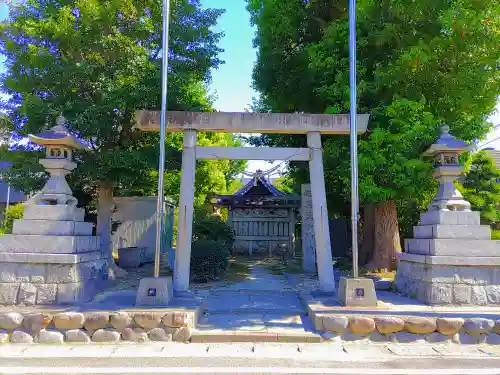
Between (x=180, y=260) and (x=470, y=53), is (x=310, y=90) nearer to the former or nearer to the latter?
(x=470, y=53)

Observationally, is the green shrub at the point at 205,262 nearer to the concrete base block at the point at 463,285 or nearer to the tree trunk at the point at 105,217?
the tree trunk at the point at 105,217

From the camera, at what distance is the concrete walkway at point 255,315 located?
612 cm

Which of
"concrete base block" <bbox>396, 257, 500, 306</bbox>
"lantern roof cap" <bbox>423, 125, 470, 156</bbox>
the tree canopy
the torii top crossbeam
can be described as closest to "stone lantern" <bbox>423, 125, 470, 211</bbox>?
"lantern roof cap" <bbox>423, 125, 470, 156</bbox>

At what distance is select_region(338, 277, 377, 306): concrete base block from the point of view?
695 centimetres

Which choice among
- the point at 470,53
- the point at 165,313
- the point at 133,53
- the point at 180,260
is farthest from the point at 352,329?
the point at 133,53

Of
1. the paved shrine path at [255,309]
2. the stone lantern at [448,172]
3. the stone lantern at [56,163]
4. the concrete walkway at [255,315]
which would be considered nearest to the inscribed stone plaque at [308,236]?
the paved shrine path at [255,309]

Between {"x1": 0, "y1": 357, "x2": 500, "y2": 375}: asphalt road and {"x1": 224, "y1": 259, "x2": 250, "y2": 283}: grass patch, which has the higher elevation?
→ {"x1": 224, "y1": 259, "x2": 250, "y2": 283}: grass patch

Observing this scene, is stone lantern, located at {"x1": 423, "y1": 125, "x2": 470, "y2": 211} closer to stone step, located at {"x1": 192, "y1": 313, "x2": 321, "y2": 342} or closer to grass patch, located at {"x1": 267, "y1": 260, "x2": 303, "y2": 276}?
stone step, located at {"x1": 192, "y1": 313, "x2": 321, "y2": 342}

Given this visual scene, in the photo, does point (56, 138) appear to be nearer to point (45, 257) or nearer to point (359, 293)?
point (45, 257)

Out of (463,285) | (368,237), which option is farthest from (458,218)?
(368,237)

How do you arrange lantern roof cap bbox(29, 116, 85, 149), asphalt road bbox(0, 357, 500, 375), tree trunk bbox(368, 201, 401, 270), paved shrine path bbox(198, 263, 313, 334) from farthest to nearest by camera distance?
tree trunk bbox(368, 201, 401, 270), lantern roof cap bbox(29, 116, 85, 149), paved shrine path bbox(198, 263, 313, 334), asphalt road bbox(0, 357, 500, 375)

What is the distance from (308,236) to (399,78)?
612 cm

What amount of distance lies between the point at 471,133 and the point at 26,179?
38.0 ft

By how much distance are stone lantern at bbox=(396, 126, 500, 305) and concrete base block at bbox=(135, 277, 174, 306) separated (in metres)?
5.05
